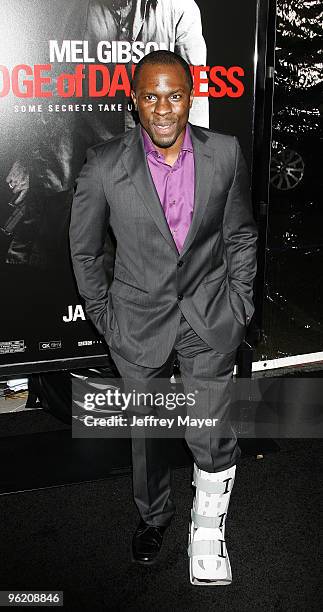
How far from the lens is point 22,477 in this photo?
268cm

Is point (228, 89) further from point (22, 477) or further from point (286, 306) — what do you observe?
point (22, 477)

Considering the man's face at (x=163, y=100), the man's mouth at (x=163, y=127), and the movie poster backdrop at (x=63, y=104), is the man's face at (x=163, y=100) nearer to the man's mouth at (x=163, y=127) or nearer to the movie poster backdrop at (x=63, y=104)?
the man's mouth at (x=163, y=127)

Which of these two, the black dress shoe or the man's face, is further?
the black dress shoe

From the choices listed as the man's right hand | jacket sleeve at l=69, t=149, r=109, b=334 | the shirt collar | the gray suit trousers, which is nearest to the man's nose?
the shirt collar

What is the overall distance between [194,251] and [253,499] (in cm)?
112

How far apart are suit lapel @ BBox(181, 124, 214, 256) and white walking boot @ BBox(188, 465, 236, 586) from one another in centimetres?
76

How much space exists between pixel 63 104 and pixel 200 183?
0.71 meters

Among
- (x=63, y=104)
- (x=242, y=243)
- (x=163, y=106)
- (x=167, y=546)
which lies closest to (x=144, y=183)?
(x=163, y=106)

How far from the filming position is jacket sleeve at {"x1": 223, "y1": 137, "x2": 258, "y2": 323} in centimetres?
206

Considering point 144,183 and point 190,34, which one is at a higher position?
point 190,34

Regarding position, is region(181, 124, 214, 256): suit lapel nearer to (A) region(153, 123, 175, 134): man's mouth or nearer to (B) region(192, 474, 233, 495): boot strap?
(A) region(153, 123, 175, 134): man's mouth

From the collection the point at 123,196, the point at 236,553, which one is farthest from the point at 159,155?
the point at 236,553

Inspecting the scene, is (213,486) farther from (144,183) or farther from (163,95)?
(163,95)

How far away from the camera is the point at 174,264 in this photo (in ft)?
6.46
